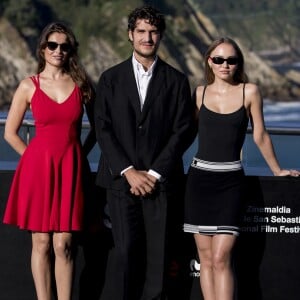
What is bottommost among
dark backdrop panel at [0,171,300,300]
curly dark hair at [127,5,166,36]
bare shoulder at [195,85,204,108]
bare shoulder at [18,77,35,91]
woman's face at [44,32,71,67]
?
dark backdrop panel at [0,171,300,300]

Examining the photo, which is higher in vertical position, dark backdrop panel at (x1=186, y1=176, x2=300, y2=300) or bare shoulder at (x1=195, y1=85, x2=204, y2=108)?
bare shoulder at (x1=195, y1=85, x2=204, y2=108)

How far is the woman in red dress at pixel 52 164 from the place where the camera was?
4055 millimetres

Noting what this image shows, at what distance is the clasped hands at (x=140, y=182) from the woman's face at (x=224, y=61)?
567mm

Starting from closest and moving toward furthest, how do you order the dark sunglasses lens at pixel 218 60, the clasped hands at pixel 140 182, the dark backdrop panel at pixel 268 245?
1. the clasped hands at pixel 140 182
2. the dark sunglasses lens at pixel 218 60
3. the dark backdrop panel at pixel 268 245

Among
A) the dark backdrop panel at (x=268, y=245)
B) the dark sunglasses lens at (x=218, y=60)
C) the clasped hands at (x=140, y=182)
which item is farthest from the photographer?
the dark backdrop panel at (x=268, y=245)

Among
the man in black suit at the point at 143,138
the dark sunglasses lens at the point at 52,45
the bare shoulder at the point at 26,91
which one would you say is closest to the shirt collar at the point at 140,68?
the man in black suit at the point at 143,138

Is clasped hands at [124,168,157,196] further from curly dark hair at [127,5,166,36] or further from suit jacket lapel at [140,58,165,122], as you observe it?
curly dark hair at [127,5,166,36]

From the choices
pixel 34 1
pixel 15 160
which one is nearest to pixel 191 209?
pixel 15 160

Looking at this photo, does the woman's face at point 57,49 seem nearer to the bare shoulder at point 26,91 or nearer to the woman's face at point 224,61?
the bare shoulder at point 26,91

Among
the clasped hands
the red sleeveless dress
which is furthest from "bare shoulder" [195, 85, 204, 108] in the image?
the red sleeveless dress

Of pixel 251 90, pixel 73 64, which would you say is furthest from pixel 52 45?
pixel 251 90

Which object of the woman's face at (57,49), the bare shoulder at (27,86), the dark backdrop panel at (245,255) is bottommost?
the dark backdrop panel at (245,255)

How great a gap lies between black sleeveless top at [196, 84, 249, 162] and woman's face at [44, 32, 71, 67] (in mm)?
667

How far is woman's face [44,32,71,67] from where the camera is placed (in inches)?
160
